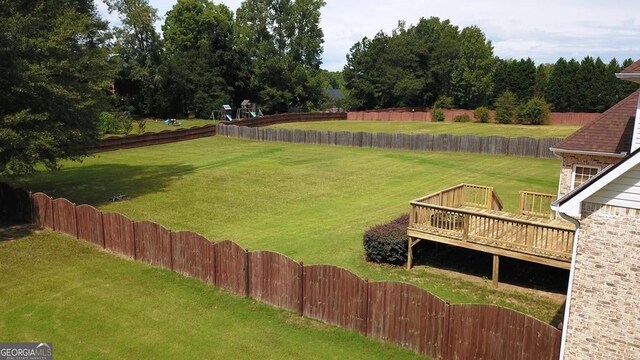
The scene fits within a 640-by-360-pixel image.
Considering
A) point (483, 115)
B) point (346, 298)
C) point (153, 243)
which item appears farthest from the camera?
Answer: point (483, 115)

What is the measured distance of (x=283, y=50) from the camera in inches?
3799

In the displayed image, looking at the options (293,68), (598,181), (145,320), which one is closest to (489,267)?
(598,181)

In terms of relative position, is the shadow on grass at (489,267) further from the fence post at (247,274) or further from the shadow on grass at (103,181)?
the shadow on grass at (103,181)

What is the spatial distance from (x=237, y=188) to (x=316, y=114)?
49.2m

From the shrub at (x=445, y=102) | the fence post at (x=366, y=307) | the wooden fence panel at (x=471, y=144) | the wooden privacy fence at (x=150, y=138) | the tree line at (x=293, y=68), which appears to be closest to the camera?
Answer: the fence post at (x=366, y=307)

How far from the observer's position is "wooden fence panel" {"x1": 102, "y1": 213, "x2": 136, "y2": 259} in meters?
17.0

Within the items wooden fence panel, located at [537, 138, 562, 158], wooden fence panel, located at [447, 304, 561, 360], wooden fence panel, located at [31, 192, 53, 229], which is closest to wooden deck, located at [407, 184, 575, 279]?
wooden fence panel, located at [447, 304, 561, 360]

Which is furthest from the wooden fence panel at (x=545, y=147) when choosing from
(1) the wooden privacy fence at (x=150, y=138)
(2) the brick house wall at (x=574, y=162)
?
(1) the wooden privacy fence at (x=150, y=138)

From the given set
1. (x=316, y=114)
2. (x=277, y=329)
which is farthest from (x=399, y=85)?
(x=277, y=329)

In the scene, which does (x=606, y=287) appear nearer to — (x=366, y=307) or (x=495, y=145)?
(x=366, y=307)

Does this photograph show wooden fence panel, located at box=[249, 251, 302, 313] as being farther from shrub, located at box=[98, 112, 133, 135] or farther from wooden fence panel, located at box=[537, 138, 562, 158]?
shrub, located at box=[98, 112, 133, 135]

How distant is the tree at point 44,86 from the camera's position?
805 inches

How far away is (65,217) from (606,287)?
18.7m

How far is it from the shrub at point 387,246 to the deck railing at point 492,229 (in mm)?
731
